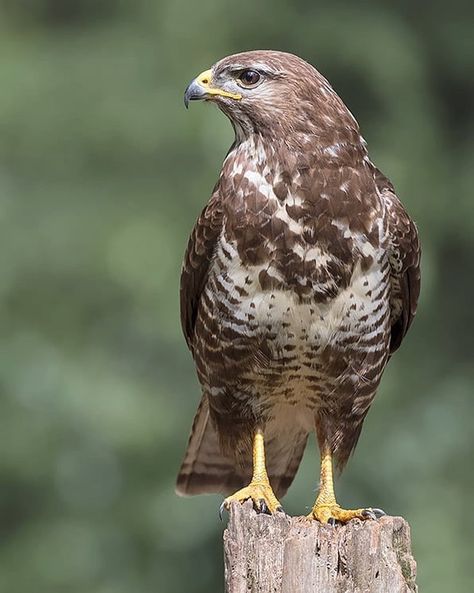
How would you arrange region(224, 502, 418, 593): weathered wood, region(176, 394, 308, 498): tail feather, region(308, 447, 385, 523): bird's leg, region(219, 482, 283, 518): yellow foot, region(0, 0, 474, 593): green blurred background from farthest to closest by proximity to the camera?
region(0, 0, 474, 593): green blurred background
region(176, 394, 308, 498): tail feather
region(219, 482, 283, 518): yellow foot
region(308, 447, 385, 523): bird's leg
region(224, 502, 418, 593): weathered wood

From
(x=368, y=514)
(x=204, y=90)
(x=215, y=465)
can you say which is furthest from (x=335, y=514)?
(x=204, y=90)

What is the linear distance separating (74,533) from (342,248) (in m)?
5.19

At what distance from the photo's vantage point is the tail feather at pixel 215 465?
6.30 m

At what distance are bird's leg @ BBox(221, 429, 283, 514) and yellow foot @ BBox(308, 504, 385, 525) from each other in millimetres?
124

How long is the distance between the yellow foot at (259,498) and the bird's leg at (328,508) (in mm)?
126

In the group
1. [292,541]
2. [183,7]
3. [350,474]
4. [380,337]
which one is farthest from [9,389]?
[292,541]

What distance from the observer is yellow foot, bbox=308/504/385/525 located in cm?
534

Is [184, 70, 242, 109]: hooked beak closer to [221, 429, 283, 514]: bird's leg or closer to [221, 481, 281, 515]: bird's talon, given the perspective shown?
[221, 429, 283, 514]: bird's leg

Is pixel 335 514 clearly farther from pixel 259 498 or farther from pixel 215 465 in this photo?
pixel 215 465

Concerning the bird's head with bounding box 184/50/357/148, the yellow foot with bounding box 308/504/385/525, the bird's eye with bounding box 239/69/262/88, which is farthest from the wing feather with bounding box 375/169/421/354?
the yellow foot with bounding box 308/504/385/525

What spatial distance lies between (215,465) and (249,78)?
150cm

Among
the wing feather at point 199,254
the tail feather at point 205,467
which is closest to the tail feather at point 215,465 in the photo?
the tail feather at point 205,467

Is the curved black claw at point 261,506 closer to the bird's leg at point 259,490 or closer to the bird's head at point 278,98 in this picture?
the bird's leg at point 259,490

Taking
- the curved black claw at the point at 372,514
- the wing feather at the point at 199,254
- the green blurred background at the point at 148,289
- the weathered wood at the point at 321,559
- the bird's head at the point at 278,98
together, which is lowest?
the weathered wood at the point at 321,559
